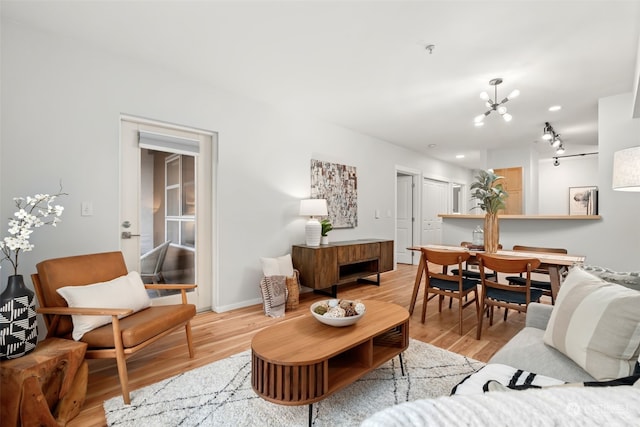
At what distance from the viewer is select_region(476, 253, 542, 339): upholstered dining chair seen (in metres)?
2.48

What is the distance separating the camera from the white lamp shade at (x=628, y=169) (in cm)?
208

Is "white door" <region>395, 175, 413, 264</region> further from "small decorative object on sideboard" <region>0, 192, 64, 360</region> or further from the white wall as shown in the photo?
"small decorative object on sideboard" <region>0, 192, 64, 360</region>

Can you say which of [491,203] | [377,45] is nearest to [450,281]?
[491,203]

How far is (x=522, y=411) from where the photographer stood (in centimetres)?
54

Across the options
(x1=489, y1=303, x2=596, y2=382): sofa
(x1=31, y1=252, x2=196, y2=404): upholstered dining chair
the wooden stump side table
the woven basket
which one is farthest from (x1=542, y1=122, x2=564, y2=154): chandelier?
the wooden stump side table

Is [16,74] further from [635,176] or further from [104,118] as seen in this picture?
[635,176]

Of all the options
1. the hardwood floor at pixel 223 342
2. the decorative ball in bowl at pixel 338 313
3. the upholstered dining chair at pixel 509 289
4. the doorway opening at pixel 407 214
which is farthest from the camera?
the doorway opening at pixel 407 214

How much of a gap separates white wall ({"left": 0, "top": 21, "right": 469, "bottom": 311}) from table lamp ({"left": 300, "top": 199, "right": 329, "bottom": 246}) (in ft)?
0.73

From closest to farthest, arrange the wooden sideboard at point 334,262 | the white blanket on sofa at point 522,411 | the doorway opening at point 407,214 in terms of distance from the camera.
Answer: the white blanket on sofa at point 522,411
the wooden sideboard at point 334,262
the doorway opening at point 407,214

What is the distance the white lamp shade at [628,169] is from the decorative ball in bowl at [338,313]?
6.83 ft

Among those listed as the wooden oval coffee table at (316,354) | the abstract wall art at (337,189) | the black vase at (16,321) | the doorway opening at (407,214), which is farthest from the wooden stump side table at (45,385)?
the doorway opening at (407,214)

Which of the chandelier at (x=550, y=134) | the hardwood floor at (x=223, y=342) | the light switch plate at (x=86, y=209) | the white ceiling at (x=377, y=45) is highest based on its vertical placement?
the white ceiling at (x=377, y=45)

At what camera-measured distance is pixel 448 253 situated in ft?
9.54

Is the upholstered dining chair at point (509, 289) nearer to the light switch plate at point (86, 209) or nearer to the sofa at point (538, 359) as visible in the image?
the sofa at point (538, 359)
